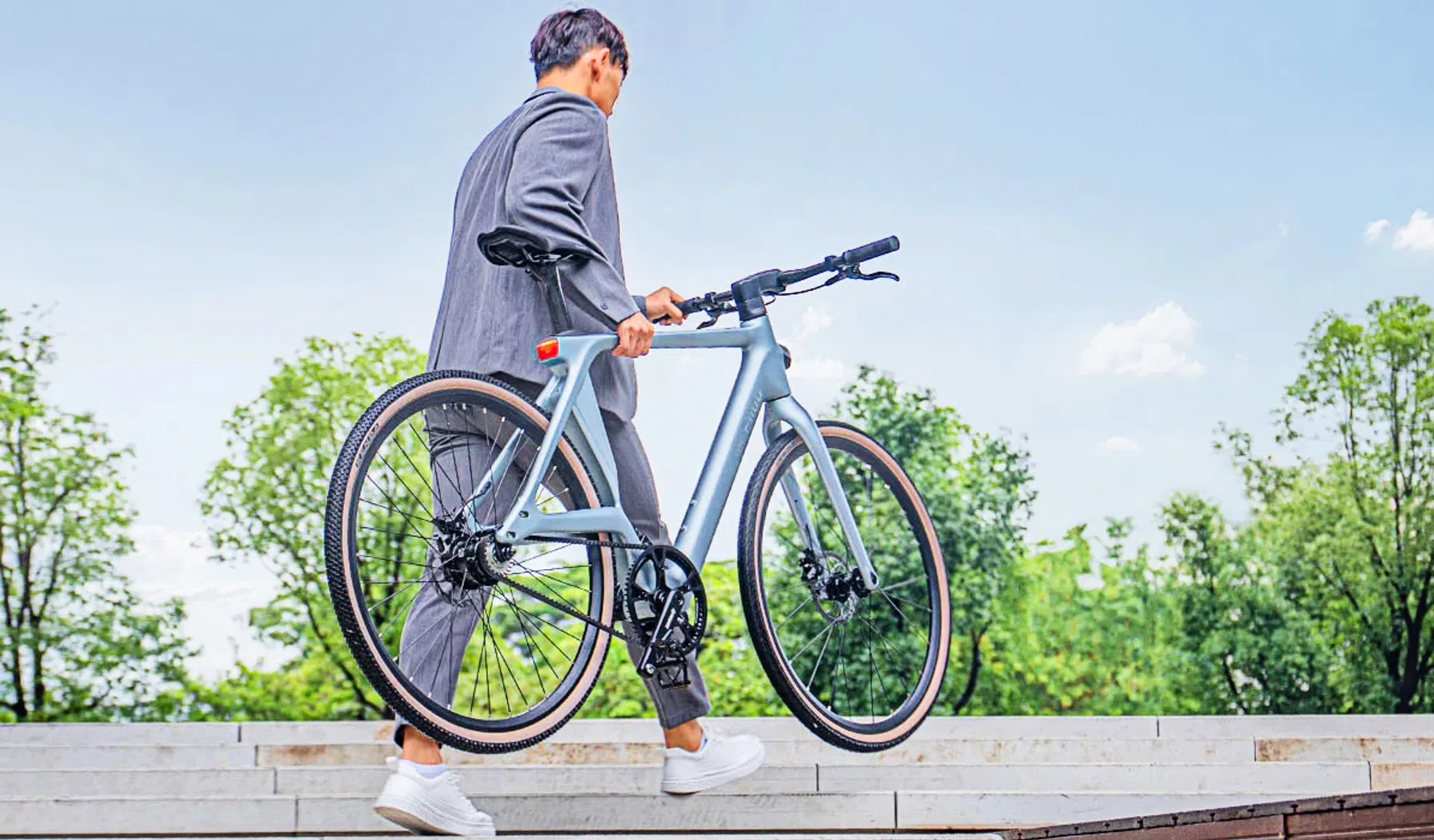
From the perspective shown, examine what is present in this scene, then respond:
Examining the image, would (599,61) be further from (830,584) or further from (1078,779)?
(1078,779)

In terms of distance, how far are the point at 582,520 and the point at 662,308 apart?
2.58 feet

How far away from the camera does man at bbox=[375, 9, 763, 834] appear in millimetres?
3277

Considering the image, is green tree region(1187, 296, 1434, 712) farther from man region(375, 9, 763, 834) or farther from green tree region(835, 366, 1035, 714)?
man region(375, 9, 763, 834)

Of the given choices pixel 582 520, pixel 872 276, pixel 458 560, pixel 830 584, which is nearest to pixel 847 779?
pixel 830 584

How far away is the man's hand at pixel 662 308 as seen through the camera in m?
3.86

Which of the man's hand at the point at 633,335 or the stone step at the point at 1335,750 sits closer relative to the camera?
the man's hand at the point at 633,335

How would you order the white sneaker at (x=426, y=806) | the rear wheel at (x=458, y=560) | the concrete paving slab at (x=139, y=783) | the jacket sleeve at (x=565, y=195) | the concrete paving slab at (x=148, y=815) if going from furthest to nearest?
the concrete paving slab at (x=139, y=783), the concrete paving slab at (x=148, y=815), the jacket sleeve at (x=565, y=195), the white sneaker at (x=426, y=806), the rear wheel at (x=458, y=560)

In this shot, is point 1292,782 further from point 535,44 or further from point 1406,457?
point 1406,457

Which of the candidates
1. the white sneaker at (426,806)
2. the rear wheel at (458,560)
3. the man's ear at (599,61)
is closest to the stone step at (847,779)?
the white sneaker at (426,806)

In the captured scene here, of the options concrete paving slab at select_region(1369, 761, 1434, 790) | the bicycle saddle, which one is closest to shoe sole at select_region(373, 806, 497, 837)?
the bicycle saddle

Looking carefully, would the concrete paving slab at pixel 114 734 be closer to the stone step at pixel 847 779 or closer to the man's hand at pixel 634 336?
the stone step at pixel 847 779

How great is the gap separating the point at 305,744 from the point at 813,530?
339 centimetres

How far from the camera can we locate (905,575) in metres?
13.4

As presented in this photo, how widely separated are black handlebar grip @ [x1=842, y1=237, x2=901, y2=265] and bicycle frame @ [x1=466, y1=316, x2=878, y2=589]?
265 mm
